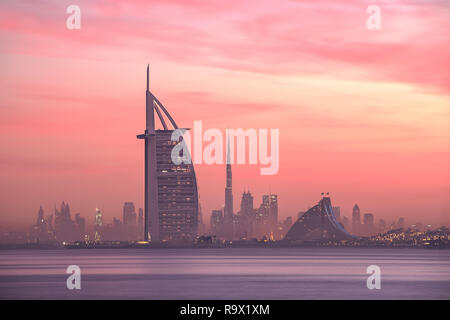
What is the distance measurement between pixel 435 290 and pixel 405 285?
35.3 feet

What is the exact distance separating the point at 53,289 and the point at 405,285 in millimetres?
48581

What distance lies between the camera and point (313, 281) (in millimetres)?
115562
